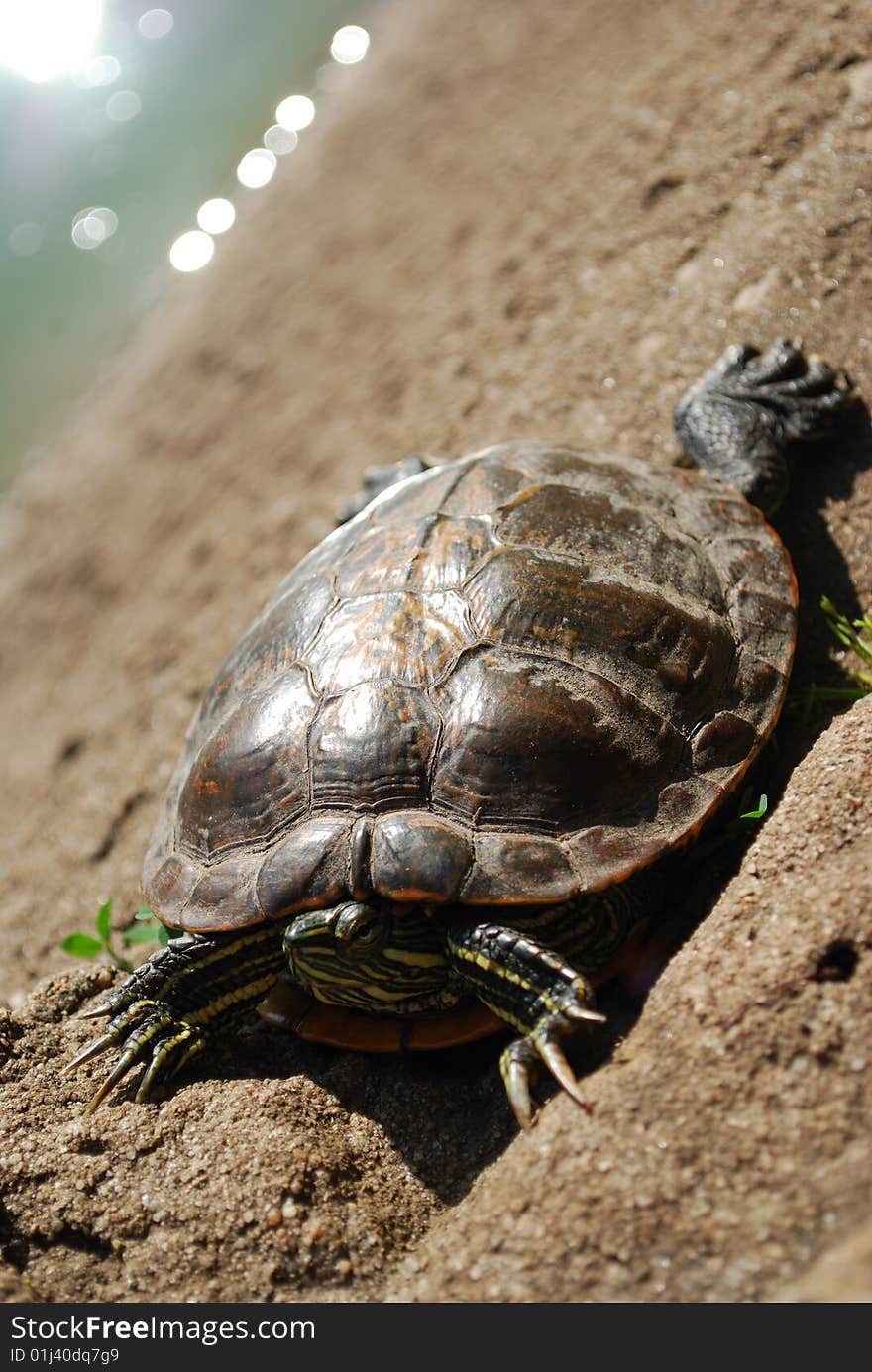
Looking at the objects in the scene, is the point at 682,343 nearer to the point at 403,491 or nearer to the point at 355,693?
the point at 403,491

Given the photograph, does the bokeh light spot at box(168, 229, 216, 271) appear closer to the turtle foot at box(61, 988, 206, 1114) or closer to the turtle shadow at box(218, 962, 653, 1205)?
the turtle foot at box(61, 988, 206, 1114)

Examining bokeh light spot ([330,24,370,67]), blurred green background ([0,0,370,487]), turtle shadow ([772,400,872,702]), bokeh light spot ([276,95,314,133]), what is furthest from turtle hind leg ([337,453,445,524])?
bokeh light spot ([330,24,370,67])

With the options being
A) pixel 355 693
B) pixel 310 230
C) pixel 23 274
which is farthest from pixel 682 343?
pixel 23 274

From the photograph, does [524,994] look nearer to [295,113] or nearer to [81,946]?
[81,946]

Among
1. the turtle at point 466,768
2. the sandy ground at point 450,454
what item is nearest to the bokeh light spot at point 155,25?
the sandy ground at point 450,454

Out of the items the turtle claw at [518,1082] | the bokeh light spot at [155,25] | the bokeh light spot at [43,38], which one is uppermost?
the bokeh light spot at [43,38]

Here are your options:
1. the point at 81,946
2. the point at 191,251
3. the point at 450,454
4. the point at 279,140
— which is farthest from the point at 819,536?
the point at 279,140

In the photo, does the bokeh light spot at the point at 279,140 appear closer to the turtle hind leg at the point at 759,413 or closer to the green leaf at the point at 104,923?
the turtle hind leg at the point at 759,413
